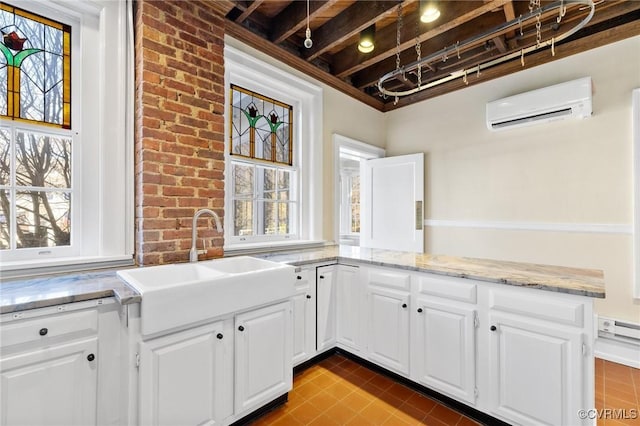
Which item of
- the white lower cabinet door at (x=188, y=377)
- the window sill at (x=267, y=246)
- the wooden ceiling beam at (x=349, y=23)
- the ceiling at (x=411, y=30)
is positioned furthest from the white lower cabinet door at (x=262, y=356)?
the wooden ceiling beam at (x=349, y=23)

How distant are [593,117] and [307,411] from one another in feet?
11.2

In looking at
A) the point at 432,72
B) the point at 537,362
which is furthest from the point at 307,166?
the point at 537,362

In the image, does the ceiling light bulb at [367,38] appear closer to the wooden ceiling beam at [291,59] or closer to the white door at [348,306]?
the wooden ceiling beam at [291,59]

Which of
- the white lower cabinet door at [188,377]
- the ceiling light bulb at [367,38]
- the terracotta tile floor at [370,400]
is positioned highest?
the ceiling light bulb at [367,38]

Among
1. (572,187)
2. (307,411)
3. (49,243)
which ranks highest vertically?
(572,187)

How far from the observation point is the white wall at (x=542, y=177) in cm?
251

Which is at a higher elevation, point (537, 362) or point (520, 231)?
point (520, 231)

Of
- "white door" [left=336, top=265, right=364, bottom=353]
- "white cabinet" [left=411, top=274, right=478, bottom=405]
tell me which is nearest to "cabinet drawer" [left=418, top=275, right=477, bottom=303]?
"white cabinet" [left=411, top=274, right=478, bottom=405]

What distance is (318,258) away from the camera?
2.36m

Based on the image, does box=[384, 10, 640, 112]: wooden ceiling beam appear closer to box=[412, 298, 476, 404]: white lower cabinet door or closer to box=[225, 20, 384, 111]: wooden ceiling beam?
box=[225, 20, 384, 111]: wooden ceiling beam

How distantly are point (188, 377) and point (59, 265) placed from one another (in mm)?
1025

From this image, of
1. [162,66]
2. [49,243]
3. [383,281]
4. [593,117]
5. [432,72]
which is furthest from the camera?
[432,72]

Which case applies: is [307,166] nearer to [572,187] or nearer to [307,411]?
[307,411]

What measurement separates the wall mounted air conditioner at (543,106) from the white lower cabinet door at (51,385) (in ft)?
12.1
